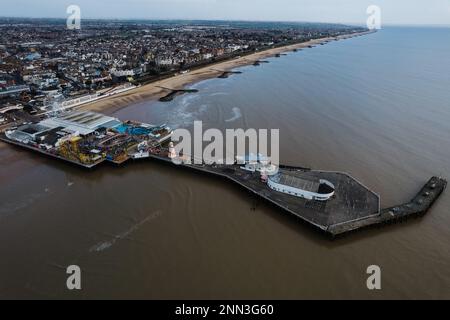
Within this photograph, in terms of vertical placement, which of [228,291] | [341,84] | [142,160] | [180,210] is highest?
[341,84]

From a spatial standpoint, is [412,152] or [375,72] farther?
[375,72]

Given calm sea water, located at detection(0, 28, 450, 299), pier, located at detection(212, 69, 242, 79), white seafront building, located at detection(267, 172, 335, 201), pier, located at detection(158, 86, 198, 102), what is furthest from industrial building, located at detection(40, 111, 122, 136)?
pier, located at detection(212, 69, 242, 79)

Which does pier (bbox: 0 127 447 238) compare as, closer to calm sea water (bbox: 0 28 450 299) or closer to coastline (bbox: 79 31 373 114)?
calm sea water (bbox: 0 28 450 299)

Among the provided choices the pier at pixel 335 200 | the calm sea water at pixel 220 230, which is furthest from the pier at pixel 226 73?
the pier at pixel 335 200

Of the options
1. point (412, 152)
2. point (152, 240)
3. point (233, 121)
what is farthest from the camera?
point (233, 121)

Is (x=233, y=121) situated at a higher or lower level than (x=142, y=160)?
higher

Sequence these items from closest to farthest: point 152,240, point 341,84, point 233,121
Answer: point 152,240, point 233,121, point 341,84

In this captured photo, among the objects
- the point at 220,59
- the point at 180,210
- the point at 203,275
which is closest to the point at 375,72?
the point at 220,59

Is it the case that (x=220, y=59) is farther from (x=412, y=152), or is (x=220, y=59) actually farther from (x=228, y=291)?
(x=228, y=291)
